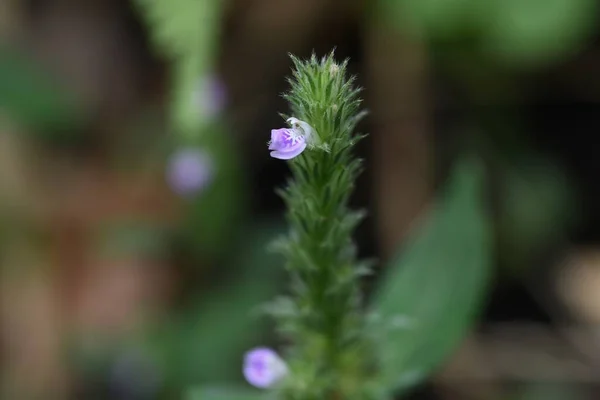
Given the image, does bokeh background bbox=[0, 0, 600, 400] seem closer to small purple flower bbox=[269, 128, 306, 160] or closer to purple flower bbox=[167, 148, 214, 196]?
purple flower bbox=[167, 148, 214, 196]

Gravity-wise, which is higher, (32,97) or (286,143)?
(32,97)

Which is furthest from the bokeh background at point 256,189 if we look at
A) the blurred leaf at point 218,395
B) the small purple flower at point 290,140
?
the small purple flower at point 290,140

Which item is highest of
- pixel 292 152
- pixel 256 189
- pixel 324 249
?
pixel 256 189

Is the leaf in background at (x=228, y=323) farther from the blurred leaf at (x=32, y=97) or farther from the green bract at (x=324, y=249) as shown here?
the green bract at (x=324, y=249)

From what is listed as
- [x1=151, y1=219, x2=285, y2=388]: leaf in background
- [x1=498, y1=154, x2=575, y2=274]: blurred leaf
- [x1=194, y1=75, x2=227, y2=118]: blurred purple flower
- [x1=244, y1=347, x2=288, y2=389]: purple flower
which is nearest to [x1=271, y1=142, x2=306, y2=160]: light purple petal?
[x1=244, y1=347, x2=288, y2=389]: purple flower

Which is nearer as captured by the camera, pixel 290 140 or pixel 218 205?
pixel 290 140

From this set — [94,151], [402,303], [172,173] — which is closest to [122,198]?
[94,151]

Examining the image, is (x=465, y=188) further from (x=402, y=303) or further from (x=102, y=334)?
(x=102, y=334)

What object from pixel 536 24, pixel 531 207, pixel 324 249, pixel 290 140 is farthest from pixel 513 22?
A: pixel 290 140

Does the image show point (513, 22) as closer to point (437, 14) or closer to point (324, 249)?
point (437, 14)
